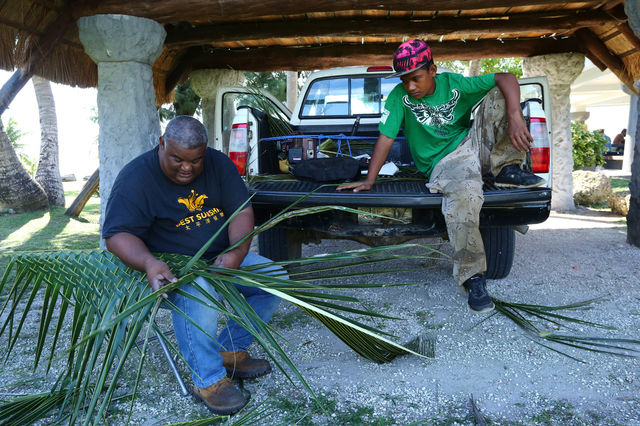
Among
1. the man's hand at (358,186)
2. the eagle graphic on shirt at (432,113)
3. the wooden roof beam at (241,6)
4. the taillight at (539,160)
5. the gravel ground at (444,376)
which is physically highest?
the wooden roof beam at (241,6)

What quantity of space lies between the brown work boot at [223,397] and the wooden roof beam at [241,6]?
4.04 metres

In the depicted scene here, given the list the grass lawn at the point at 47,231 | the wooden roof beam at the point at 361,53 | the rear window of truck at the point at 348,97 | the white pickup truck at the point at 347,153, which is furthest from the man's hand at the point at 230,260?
the wooden roof beam at the point at 361,53

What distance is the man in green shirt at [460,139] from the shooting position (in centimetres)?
313

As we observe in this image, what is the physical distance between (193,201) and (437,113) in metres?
1.95

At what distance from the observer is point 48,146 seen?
10.5 m

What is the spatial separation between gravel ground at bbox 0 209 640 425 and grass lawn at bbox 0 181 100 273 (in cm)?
309

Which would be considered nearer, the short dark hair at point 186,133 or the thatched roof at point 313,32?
the short dark hair at point 186,133

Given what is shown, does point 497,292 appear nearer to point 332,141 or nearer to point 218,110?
point 332,141

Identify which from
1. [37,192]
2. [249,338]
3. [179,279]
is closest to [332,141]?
[249,338]

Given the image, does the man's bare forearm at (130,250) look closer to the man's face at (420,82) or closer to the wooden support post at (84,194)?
the man's face at (420,82)

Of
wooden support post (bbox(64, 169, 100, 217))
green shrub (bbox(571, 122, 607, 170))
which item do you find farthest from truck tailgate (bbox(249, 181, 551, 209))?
green shrub (bbox(571, 122, 607, 170))

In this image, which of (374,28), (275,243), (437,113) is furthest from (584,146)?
(275,243)

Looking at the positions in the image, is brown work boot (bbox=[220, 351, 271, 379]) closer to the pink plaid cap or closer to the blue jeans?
the blue jeans

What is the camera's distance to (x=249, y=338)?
8.70ft
